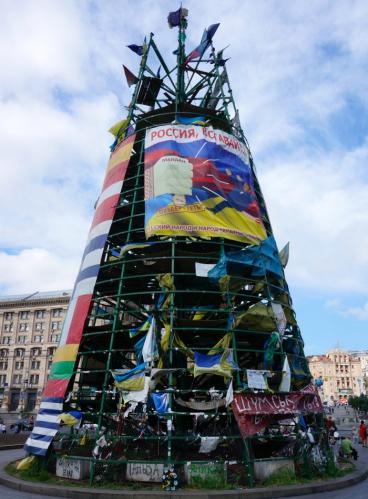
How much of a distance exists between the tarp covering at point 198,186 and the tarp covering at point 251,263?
24.9 inches

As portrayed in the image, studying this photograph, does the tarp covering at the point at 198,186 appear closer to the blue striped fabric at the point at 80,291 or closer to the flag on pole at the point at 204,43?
the blue striped fabric at the point at 80,291

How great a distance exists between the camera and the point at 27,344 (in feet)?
338

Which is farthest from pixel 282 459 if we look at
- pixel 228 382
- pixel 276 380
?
pixel 276 380

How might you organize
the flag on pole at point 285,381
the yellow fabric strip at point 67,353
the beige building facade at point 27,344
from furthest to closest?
the beige building facade at point 27,344
the yellow fabric strip at point 67,353
the flag on pole at point 285,381

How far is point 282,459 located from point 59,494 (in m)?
7.44

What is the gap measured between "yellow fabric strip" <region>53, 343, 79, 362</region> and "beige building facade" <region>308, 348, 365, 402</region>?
588 ft

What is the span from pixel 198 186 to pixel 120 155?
18.2 feet

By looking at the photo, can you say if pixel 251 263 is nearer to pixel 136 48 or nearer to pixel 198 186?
pixel 198 186

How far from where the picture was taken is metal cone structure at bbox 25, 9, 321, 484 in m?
15.8

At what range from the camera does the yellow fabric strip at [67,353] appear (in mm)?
18188

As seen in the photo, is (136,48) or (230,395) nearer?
(230,395)

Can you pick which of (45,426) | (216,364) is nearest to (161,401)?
(216,364)

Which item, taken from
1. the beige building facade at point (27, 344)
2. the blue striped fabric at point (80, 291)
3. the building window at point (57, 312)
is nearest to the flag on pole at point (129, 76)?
the blue striped fabric at point (80, 291)

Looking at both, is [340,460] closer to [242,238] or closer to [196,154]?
[242,238]
